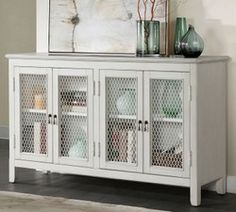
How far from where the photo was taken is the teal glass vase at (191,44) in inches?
178

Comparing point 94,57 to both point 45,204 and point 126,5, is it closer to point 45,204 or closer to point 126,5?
point 126,5

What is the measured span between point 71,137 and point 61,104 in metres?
0.23

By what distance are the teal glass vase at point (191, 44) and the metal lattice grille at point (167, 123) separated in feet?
0.80

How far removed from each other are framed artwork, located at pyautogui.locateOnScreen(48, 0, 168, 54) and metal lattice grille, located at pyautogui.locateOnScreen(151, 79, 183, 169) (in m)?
0.44

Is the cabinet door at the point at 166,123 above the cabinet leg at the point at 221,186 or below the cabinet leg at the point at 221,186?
above

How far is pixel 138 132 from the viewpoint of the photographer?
4543mm

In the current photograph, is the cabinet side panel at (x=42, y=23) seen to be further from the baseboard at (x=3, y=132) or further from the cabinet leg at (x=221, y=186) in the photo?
the baseboard at (x=3, y=132)

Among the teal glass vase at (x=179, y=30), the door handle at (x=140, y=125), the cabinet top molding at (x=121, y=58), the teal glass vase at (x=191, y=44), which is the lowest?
the door handle at (x=140, y=125)

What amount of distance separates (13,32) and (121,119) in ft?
8.71

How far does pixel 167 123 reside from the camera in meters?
4.46

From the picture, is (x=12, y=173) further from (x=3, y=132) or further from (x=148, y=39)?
(x=3, y=132)

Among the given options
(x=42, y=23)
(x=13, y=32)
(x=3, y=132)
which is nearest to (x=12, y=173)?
(x=42, y=23)

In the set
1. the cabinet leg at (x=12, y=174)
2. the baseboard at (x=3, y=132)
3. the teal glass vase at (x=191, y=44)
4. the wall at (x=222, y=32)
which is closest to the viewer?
the teal glass vase at (x=191, y=44)

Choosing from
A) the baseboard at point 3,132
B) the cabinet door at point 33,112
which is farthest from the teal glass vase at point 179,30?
the baseboard at point 3,132
